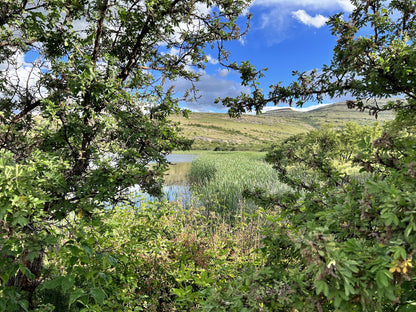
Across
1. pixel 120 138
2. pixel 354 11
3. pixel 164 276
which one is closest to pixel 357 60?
pixel 354 11

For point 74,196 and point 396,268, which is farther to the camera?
point 74,196

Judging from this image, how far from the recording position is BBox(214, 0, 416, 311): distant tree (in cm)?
90

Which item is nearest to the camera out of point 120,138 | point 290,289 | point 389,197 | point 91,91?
point 389,197

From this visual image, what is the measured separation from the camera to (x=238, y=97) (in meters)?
2.74

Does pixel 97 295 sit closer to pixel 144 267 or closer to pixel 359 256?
pixel 359 256

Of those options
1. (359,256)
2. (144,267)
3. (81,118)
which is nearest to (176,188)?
(144,267)

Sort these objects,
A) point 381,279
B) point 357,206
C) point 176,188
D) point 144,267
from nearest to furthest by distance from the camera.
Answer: point 381,279
point 357,206
point 144,267
point 176,188

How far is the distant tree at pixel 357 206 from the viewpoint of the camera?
2.96ft

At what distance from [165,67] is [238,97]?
1092 mm

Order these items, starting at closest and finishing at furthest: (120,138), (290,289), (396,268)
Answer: (396,268) < (290,289) < (120,138)

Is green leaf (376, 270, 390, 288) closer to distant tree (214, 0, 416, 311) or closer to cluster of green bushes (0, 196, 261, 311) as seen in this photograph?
distant tree (214, 0, 416, 311)

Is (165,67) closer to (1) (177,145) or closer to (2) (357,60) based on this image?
(1) (177,145)

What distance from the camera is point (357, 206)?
4.18ft

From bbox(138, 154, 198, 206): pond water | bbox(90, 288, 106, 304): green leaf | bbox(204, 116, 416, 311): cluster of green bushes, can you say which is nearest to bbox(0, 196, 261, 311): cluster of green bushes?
bbox(90, 288, 106, 304): green leaf
